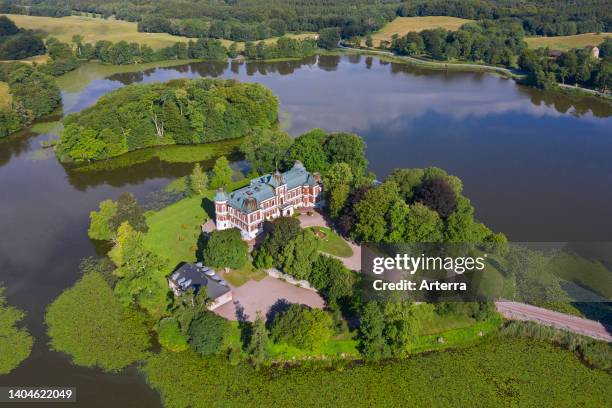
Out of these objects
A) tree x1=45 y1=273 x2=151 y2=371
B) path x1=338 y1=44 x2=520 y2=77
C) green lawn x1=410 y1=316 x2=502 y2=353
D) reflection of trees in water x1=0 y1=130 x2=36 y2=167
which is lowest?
tree x1=45 y1=273 x2=151 y2=371

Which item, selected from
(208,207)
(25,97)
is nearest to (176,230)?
(208,207)

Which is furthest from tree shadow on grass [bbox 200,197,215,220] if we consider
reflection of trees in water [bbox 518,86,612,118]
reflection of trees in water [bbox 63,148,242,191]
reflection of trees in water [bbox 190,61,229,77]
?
reflection of trees in water [bbox 190,61,229,77]

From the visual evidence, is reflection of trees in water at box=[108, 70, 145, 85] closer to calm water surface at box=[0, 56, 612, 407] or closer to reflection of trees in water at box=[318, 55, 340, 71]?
calm water surface at box=[0, 56, 612, 407]

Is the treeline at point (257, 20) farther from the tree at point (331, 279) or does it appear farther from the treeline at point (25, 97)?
the tree at point (331, 279)

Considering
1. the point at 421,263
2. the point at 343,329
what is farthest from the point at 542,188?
the point at 343,329

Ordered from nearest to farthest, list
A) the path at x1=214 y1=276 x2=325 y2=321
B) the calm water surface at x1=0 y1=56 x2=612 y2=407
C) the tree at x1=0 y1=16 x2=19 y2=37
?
the path at x1=214 y1=276 x2=325 y2=321
the calm water surface at x1=0 y1=56 x2=612 y2=407
the tree at x1=0 y1=16 x2=19 y2=37

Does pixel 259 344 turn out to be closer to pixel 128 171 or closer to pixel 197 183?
pixel 197 183

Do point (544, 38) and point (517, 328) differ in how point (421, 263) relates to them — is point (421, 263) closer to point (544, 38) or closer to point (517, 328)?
point (517, 328)
